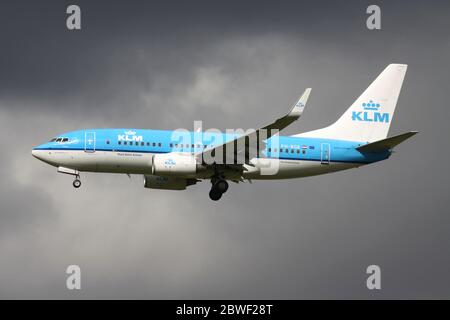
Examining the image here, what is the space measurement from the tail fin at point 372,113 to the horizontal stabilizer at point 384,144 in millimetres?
2406

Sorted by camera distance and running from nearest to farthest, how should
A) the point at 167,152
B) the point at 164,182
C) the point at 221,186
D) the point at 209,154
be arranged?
the point at 209,154 → the point at 167,152 → the point at 221,186 → the point at 164,182

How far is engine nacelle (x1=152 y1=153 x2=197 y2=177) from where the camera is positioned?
7200 centimetres

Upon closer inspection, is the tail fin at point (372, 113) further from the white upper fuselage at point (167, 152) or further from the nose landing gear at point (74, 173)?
the nose landing gear at point (74, 173)

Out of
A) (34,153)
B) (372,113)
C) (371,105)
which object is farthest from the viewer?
(371,105)

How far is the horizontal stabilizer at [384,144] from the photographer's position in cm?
7338

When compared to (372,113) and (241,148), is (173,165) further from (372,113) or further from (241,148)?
(372,113)

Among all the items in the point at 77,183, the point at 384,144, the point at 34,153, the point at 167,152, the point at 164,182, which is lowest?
the point at 77,183

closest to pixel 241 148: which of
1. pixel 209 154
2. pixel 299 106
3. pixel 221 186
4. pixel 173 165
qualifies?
pixel 209 154

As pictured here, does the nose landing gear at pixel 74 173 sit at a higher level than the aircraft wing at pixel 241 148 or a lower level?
lower

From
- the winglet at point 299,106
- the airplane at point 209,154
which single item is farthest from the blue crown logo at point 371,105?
the winglet at point 299,106

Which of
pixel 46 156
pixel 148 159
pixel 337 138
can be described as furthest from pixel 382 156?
pixel 46 156

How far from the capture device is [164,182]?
7694 cm

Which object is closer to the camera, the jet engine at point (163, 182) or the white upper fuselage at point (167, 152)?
the white upper fuselage at point (167, 152)

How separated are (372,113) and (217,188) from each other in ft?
47.6
